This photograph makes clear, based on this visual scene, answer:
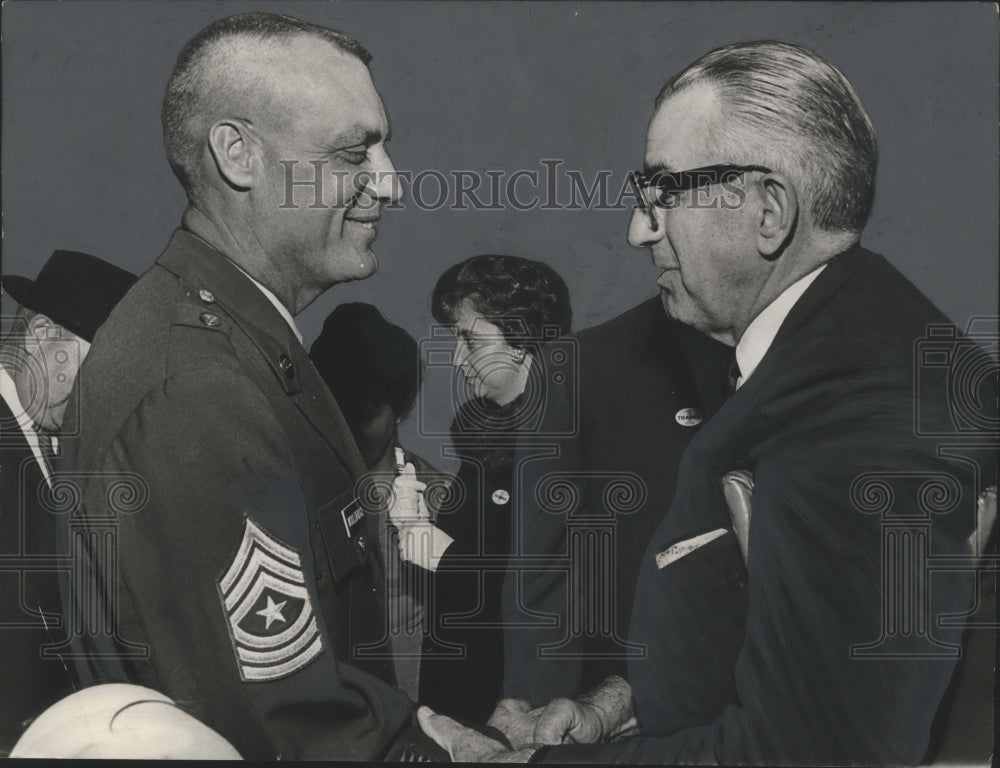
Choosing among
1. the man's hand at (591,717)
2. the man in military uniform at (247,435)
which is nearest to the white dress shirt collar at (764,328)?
the man's hand at (591,717)

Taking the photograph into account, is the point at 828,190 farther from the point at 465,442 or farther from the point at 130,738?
the point at 130,738

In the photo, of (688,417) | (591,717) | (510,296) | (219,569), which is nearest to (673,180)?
(510,296)

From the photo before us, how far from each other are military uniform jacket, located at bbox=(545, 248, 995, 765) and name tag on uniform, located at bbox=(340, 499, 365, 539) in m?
0.83

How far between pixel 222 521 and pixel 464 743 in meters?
0.96

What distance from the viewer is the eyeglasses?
13.3 feet

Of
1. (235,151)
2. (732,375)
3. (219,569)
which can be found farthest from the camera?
(732,375)

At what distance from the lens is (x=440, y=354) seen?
4.18 m

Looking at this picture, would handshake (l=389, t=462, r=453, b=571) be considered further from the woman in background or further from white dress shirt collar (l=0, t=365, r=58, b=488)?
white dress shirt collar (l=0, t=365, r=58, b=488)

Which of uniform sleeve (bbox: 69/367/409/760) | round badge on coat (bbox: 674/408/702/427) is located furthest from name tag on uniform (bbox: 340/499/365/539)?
round badge on coat (bbox: 674/408/702/427)

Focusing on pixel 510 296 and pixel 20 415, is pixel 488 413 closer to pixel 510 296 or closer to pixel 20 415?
pixel 510 296

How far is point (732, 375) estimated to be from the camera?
4160mm

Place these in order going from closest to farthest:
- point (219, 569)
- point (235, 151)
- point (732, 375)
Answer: point (219, 569) → point (235, 151) → point (732, 375)

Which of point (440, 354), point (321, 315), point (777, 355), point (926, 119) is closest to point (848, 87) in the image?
point (926, 119)

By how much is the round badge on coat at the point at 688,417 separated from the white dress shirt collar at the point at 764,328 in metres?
0.14
